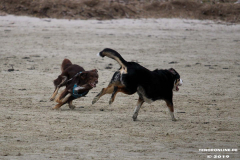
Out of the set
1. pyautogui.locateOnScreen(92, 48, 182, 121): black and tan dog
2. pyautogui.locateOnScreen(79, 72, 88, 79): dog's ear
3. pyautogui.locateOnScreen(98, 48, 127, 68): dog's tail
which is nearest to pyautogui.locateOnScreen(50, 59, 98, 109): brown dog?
pyautogui.locateOnScreen(79, 72, 88, 79): dog's ear

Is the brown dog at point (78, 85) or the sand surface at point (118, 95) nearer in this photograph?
the sand surface at point (118, 95)

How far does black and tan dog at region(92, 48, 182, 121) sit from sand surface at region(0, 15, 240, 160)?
484mm

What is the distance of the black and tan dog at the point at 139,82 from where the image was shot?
755cm

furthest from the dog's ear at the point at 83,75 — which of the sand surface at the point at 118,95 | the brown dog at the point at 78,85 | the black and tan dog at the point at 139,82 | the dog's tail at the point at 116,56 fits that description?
the dog's tail at the point at 116,56

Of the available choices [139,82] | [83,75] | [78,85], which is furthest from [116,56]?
[78,85]

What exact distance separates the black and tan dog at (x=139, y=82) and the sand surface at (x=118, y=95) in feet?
1.59

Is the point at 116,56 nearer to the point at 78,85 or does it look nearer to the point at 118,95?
the point at 78,85

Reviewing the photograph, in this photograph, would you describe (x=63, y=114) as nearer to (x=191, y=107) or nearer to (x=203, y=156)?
(x=191, y=107)

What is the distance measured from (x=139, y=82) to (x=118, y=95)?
3.00m

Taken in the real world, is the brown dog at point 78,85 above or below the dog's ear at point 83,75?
below

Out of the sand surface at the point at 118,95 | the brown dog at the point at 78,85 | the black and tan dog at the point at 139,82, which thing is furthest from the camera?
the brown dog at the point at 78,85

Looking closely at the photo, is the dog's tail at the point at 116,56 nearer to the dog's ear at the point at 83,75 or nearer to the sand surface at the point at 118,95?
the sand surface at the point at 118,95

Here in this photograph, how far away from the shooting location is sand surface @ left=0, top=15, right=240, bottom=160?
20.6 ft

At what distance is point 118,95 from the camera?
10648 mm
